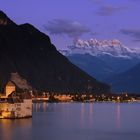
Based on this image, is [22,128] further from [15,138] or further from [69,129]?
[15,138]

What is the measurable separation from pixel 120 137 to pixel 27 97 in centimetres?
4000

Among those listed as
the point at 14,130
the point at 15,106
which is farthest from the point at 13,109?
the point at 14,130

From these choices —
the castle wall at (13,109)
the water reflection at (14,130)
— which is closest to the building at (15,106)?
the castle wall at (13,109)

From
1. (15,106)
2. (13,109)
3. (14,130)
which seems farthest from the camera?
(13,109)

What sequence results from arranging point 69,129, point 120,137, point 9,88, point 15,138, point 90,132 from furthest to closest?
1. point 9,88
2. point 69,129
3. point 90,132
4. point 120,137
5. point 15,138

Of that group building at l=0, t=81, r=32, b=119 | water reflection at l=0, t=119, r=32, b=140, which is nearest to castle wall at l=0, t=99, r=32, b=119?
building at l=0, t=81, r=32, b=119

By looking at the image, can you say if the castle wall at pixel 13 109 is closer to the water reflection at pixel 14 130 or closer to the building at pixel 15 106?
the building at pixel 15 106

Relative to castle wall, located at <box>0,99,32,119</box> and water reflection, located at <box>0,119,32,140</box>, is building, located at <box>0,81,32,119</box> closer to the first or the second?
castle wall, located at <box>0,99,32,119</box>

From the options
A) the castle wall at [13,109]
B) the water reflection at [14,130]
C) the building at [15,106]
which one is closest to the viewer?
the water reflection at [14,130]

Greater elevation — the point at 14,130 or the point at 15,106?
the point at 15,106

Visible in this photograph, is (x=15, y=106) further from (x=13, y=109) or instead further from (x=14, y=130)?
(x=14, y=130)

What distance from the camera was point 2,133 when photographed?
86.3 metres

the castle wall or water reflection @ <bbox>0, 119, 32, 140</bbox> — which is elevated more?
the castle wall

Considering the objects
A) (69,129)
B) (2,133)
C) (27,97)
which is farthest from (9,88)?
(2,133)
